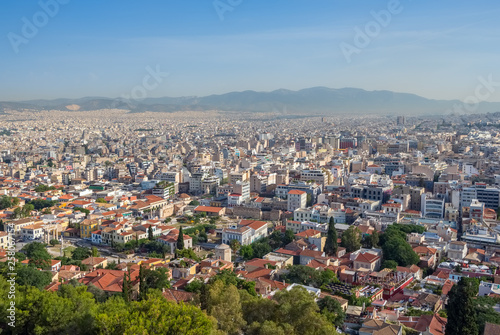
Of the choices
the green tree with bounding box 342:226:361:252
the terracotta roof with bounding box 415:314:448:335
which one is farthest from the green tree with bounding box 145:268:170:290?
the green tree with bounding box 342:226:361:252

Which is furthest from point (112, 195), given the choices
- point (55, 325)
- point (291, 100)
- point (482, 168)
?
point (291, 100)

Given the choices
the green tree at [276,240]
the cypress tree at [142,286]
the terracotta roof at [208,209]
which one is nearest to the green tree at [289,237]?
the green tree at [276,240]

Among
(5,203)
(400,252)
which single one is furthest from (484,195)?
(5,203)

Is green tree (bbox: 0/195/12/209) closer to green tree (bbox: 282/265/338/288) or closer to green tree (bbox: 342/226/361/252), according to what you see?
Answer: green tree (bbox: 282/265/338/288)

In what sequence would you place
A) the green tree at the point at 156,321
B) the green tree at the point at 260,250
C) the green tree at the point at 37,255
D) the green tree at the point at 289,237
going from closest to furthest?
1. the green tree at the point at 156,321
2. the green tree at the point at 37,255
3. the green tree at the point at 260,250
4. the green tree at the point at 289,237

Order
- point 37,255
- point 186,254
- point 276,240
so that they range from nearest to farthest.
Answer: point 37,255, point 186,254, point 276,240

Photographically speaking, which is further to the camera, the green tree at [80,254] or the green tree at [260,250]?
the green tree at [260,250]

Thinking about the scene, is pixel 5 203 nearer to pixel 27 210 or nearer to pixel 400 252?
pixel 27 210

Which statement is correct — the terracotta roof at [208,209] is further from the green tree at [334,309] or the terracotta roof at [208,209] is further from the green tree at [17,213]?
the green tree at [334,309]
